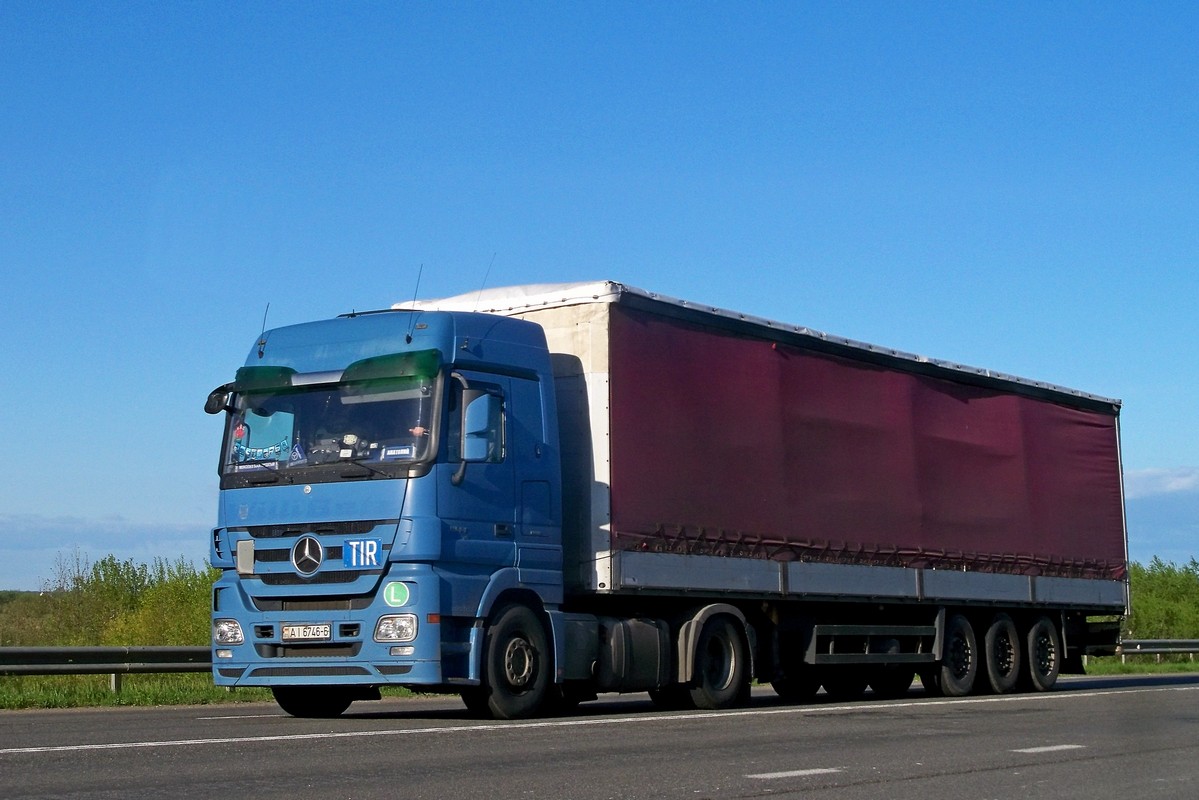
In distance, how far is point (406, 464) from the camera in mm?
12594

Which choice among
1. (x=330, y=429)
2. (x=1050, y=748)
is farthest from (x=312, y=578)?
(x=1050, y=748)

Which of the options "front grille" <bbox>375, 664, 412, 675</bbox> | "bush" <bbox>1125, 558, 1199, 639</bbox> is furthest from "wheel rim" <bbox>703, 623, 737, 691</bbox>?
"bush" <bbox>1125, 558, 1199, 639</bbox>

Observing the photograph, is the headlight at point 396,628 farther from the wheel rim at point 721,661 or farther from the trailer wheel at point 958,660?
the trailer wheel at point 958,660

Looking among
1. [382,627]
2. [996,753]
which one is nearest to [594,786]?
[996,753]

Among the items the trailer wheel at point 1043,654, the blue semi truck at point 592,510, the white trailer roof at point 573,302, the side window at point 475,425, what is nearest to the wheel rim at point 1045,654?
the trailer wheel at point 1043,654

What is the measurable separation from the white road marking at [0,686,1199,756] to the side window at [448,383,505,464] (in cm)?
219

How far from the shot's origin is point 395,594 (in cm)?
1248

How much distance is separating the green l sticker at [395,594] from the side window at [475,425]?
1.12 m

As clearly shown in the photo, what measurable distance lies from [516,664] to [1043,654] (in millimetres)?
10630

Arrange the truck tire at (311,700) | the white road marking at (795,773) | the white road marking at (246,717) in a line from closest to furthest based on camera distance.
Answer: the white road marking at (795,773) < the white road marking at (246,717) < the truck tire at (311,700)

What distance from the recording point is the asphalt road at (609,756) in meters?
8.12

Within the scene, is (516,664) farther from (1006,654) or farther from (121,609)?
(121,609)

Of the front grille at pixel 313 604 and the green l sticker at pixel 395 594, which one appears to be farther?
the front grille at pixel 313 604

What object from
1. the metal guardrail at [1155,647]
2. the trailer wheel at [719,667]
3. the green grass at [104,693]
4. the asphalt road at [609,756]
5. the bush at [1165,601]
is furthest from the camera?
the bush at [1165,601]
